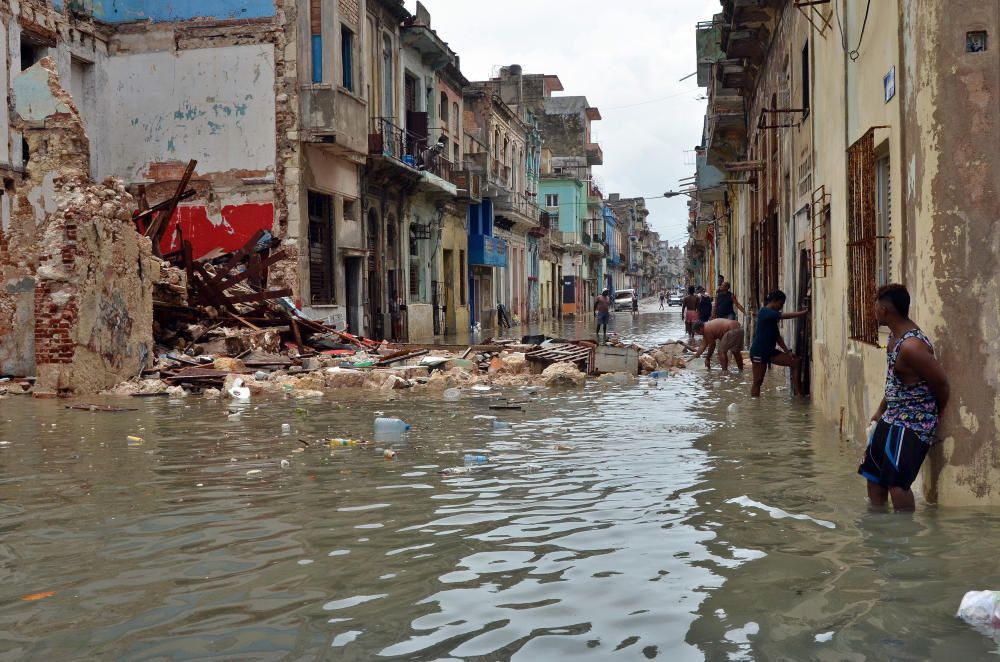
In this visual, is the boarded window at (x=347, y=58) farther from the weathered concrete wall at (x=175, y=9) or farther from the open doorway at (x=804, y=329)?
the open doorway at (x=804, y=329)

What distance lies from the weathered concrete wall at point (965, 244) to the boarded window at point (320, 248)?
62.2 ft

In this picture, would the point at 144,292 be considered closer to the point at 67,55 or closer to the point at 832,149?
the point at 67,55

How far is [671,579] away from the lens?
474 centimetres

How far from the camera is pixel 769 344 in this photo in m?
13.1

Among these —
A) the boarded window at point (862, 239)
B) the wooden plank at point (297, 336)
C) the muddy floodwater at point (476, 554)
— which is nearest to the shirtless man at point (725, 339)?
the wooden plank at point (297, 336)

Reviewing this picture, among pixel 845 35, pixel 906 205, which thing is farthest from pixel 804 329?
pixel 906 205

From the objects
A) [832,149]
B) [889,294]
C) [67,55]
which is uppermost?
[67,55]

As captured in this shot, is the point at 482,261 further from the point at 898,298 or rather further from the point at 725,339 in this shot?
the point at 898,298

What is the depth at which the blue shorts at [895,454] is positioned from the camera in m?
5.70

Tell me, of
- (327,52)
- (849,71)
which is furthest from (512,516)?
(327,52)

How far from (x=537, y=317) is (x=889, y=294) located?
164ft

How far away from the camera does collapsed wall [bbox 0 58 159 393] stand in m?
14.1

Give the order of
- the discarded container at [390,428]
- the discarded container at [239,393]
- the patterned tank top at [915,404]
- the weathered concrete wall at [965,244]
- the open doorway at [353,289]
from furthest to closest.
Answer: the open doorway at [353,289], the discarded container at [239,393], the discarded container at [390,428], the weathered concrete wall at [965,244], the patterned tank top at [915,404]

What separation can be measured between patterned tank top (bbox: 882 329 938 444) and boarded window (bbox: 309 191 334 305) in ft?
62.7
